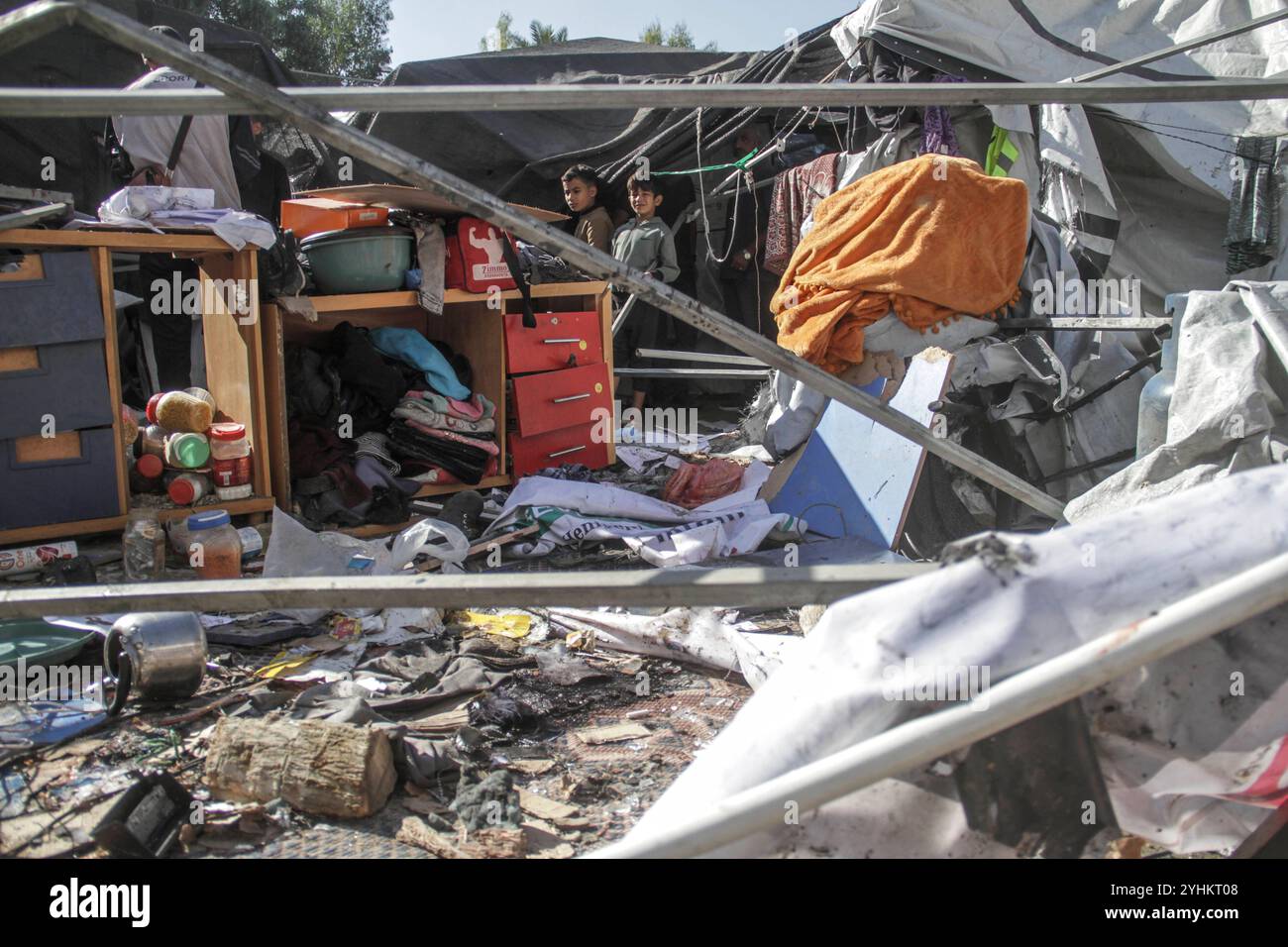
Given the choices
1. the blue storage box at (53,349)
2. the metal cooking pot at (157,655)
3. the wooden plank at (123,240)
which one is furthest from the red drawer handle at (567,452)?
the metal cooking pot at (157,655)

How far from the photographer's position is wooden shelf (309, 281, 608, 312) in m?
4.83

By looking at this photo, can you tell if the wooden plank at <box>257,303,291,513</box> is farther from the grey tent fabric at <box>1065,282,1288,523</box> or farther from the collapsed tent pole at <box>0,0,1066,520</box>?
the grey tent fabric at <box>1065,282,1288,523</box>

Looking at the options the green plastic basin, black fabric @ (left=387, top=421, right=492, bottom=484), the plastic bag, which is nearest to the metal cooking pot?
the plastic bag

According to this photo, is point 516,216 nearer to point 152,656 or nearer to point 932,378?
point 152,656

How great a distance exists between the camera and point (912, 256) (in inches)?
159

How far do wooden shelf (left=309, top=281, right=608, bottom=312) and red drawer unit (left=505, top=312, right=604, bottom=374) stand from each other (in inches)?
5.2

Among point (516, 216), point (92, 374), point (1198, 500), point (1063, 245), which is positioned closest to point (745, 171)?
point (1063, 245)

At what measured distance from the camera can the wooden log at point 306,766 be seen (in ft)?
7.67

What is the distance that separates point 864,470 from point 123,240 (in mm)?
3302

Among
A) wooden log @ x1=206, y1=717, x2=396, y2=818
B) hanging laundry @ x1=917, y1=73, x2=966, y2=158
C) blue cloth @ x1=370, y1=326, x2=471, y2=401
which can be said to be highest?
hanging laundry @ x1=917, y1=73, x2=966, y2=158

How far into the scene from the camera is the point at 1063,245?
15.7 ft

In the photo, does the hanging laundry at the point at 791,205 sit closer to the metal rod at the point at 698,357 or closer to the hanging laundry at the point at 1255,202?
the metal rod at the point at 698,357

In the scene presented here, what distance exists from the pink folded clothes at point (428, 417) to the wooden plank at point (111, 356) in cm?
135

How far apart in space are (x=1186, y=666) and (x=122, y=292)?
6.48 meters
